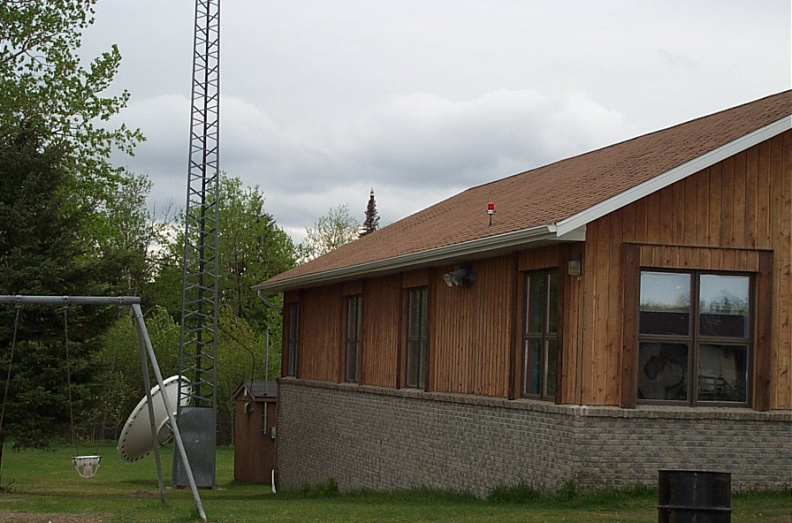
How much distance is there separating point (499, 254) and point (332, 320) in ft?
27.1

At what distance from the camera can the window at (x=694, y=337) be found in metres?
13.6

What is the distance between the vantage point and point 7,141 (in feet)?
91.1

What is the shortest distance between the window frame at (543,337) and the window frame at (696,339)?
0.99m

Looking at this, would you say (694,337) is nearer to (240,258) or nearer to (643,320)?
(643,320)

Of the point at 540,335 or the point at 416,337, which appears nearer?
the point at 540,335

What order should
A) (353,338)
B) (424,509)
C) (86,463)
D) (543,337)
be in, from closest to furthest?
(424,509)
(543,337)
(86,463)
(353,338)

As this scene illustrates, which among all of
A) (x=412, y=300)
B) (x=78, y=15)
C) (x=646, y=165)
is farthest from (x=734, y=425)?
(x=78, y=15)

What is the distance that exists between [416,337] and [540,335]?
443cm

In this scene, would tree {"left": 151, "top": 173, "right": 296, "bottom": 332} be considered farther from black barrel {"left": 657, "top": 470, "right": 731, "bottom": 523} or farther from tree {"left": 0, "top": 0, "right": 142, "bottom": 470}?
black barrel {"left": 657, "top": 470, "right": 731, "bottom": 523}

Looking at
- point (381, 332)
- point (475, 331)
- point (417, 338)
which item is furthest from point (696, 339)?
point (381, 332)

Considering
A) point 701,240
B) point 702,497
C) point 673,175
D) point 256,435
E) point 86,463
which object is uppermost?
point 673,175

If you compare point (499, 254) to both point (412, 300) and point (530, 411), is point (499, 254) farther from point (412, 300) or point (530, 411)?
point (412, 300)

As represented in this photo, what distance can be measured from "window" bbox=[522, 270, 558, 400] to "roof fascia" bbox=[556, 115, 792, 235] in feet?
4.80

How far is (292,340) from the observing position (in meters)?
26.5
